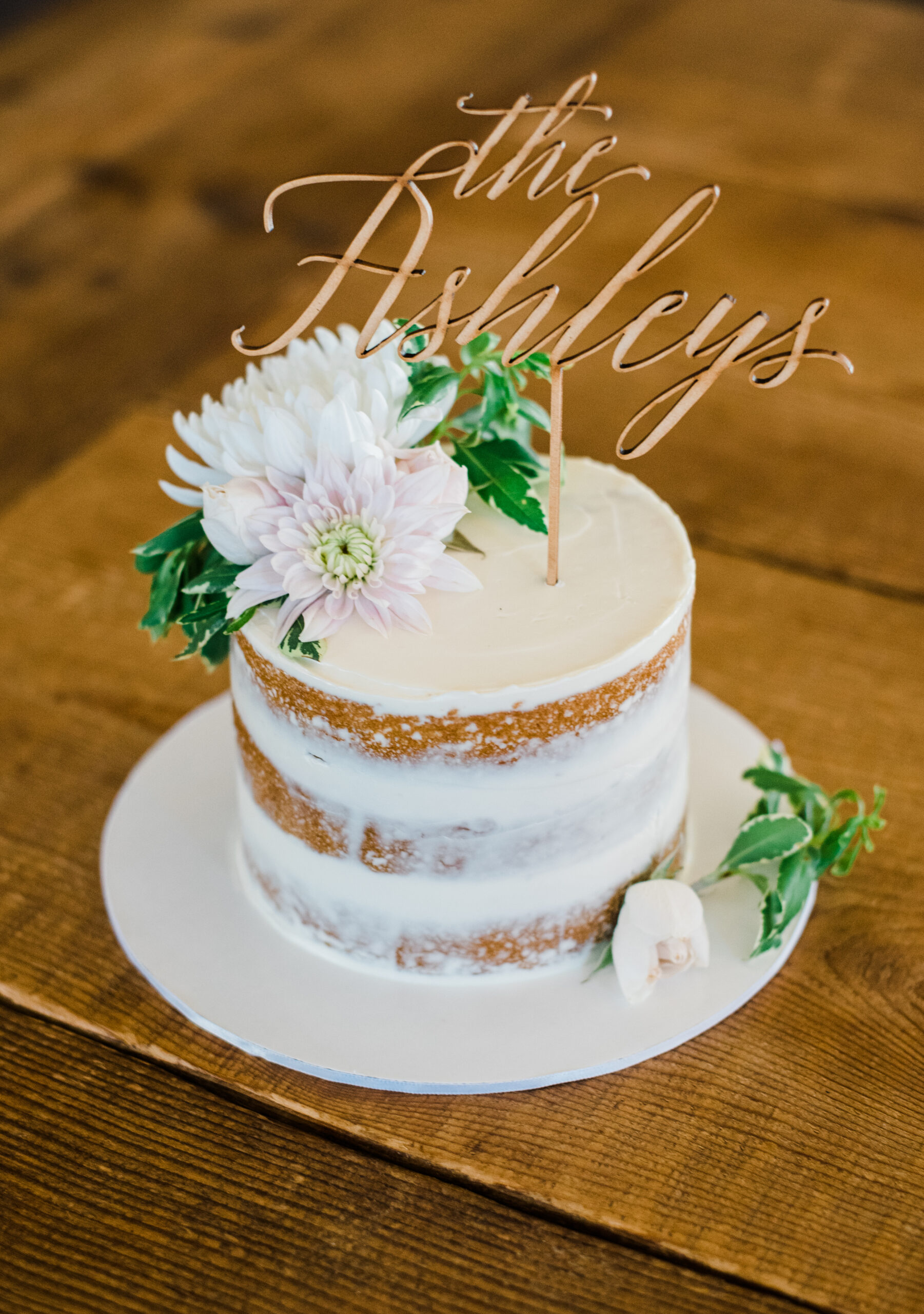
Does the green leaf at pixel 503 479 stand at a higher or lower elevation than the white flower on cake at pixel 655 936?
higher

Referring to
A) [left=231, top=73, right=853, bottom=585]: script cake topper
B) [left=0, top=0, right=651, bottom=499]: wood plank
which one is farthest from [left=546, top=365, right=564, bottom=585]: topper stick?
[left=0, top=0, right=651, bottom=499]: wood plank

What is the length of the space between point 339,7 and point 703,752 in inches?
68.8

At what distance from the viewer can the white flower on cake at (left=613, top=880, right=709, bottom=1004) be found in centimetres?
77

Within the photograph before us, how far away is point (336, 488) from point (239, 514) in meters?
0.05

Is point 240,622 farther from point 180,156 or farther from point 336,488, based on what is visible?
point 180,156

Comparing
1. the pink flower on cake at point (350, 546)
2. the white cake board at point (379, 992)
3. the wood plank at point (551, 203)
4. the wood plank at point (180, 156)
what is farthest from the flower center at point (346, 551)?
the wood plank at point (180, 156)

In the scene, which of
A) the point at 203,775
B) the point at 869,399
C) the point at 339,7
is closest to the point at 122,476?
the point at 203,775

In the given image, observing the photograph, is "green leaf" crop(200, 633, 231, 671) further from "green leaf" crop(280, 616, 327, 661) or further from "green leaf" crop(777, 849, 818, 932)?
"green leaf" crop(777, 849, 818, 932)

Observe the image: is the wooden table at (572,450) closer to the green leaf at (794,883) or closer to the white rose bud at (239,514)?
the green leaf at (794,883)

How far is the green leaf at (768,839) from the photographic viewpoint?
2.68 feet

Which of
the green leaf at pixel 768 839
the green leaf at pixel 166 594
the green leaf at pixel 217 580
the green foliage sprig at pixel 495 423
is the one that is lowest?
the green leaf at pixel 768 839

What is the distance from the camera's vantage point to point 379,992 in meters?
0.78

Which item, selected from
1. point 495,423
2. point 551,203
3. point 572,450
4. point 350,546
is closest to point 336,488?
point 350,546

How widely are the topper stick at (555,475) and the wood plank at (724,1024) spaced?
0.93 ft
